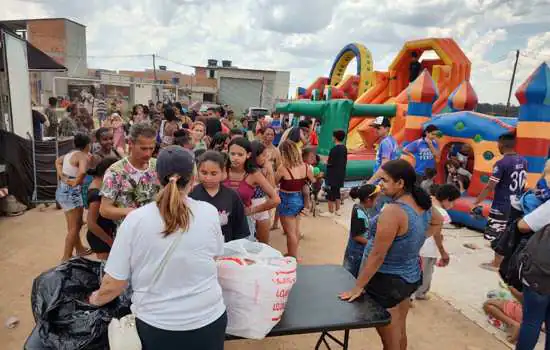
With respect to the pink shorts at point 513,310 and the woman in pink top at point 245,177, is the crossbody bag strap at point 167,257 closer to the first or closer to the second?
the woman in pink top at point 245,177

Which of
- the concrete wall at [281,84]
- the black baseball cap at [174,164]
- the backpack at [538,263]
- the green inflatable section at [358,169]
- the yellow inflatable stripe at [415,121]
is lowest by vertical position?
the green inflatable section at [358,169]

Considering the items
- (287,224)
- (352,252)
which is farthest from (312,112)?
(352,252)

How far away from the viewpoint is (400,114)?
1125 centimetres

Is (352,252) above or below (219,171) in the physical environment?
below

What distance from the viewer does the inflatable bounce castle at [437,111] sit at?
6012 millimetres

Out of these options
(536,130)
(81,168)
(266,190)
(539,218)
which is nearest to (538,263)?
(539,218)

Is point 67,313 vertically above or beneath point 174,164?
beneath

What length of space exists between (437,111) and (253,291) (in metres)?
11.9

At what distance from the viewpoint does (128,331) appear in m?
1.75

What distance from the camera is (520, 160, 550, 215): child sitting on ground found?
291 cm

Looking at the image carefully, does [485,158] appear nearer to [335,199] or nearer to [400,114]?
[335,199]

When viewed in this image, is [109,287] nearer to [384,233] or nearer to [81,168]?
[384,233]

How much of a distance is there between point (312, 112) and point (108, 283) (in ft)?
29.2

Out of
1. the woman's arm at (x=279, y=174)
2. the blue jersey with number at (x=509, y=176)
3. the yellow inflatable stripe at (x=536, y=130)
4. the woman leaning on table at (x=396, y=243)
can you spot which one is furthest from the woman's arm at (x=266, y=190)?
the yellow inflatable stripe at (x=536, y=130)
